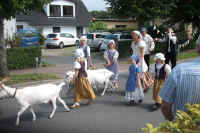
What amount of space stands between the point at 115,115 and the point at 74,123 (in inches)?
47.3

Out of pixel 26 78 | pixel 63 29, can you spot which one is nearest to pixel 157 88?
pixel 26 78

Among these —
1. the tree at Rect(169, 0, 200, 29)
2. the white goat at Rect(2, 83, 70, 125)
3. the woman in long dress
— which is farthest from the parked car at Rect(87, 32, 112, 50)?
the white goat at Rect(2, 83, 70, 125)

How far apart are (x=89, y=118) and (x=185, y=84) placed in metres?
4.55

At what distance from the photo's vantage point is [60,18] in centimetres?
4056

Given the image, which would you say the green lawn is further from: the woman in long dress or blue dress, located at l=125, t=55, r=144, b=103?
blue dress, located at l=125, t=55, r=144, b=103

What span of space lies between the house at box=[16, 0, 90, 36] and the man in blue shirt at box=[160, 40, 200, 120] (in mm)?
35706

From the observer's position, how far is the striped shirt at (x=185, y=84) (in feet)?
8.82

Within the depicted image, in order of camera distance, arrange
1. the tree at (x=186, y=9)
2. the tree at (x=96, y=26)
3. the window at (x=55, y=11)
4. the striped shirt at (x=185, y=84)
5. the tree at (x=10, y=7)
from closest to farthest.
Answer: the striped shirt at (x=185, y=84) < the tree at (x=10, y=7) < the tree at (x=186, y=9) < the window at (x=55, y=11) < the tree at (x=96, y=26)

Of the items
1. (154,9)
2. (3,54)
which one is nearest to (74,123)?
(3,54)

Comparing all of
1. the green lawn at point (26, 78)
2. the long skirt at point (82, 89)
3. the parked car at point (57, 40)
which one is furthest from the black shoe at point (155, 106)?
the parked car at point (57, 40)

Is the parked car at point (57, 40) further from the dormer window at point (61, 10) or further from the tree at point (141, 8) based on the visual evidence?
the tree at point (141, 8)

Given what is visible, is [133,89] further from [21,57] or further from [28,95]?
[21,57]

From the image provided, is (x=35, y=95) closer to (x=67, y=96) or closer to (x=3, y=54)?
(x=67, y=96)

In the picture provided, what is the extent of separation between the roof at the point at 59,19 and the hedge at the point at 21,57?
21344 mm
